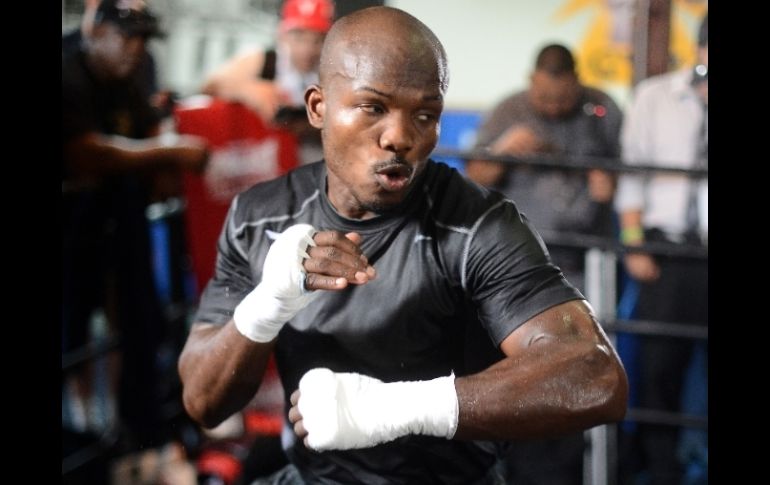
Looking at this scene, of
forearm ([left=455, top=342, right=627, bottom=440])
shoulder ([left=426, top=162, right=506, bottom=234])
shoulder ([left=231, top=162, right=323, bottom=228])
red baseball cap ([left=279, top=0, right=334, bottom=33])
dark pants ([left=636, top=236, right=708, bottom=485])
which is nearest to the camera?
forearm ([left=455, top=342, right=627, bottom=440])

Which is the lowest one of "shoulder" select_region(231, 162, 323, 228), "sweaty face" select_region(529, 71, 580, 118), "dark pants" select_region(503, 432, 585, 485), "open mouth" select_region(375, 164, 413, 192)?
"dark pants" select_region(503, 432, 585, 485)

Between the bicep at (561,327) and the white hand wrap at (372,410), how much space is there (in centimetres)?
12

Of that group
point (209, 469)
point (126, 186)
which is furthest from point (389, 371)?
point (126, 186)

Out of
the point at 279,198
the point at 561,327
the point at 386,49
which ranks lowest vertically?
the point at 561,327

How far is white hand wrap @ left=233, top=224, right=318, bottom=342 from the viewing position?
4.56 feet

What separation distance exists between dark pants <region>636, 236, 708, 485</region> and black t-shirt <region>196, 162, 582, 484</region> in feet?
3.14

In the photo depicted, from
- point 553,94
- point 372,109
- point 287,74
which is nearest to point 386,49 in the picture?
point 372,109

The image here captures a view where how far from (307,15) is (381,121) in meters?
0.48

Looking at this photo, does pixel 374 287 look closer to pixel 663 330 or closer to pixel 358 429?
pixel 358 429

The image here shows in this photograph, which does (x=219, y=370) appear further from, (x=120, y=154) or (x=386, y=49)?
(x=120, y=154)

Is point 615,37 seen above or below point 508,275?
above

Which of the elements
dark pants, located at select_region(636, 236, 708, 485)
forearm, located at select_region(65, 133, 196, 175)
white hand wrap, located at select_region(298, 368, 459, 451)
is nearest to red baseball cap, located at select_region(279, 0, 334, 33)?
forearm, located at select_region(65, 133, 196, 175)

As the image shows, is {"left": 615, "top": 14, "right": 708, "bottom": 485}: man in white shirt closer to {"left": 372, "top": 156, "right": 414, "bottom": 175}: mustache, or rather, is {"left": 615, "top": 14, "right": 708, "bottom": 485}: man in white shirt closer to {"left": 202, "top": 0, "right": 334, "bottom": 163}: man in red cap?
{"left": 202, "top": 0, "right": 334, "bottom": 163}: man in red cap

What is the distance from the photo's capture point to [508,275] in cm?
142
